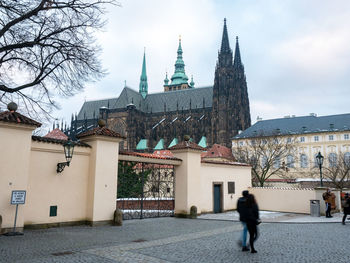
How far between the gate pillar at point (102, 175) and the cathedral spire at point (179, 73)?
87.8 meters

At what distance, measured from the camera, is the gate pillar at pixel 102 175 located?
475 inches

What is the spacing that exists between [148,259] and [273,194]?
50.4 ft

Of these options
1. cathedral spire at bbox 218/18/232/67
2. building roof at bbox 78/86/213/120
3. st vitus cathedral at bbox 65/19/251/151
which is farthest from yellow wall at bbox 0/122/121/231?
building roof at bbox 78/86/213/120

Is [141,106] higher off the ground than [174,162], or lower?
higher

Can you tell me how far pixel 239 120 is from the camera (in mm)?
71562

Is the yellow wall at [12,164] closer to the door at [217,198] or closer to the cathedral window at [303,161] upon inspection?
the door at [217,198]

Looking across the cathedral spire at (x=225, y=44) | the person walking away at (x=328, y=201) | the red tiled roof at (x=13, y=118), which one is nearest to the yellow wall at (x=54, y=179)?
the red tiled roof at (x=13, y=118)

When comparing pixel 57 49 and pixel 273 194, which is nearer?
pixel 57 49

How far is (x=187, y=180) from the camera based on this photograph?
52.1 feet

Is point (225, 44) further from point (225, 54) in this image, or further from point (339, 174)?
point (339, 174)

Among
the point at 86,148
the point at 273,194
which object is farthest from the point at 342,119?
the point at 86,148

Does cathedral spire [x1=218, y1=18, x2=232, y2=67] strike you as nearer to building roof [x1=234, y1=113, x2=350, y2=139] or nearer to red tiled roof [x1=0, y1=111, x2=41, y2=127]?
building roof [x1=234, y1=113, x2=350, y2=139]

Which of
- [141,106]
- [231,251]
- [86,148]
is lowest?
[231,251]

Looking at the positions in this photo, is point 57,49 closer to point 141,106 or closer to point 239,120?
point 239,120
